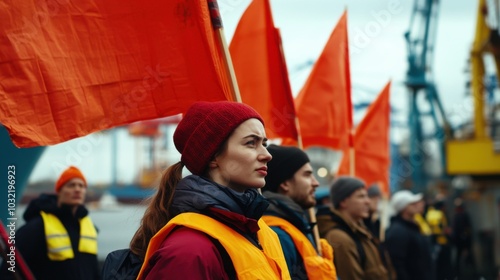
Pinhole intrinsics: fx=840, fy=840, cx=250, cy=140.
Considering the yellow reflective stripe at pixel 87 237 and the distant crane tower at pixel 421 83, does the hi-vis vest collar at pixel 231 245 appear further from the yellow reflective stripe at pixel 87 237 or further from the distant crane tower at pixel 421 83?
the distant crane tower at pixel 421 83

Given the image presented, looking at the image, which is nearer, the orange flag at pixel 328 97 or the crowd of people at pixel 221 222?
the crowd of people at pixel 221 222

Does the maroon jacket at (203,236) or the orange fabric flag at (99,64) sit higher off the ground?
the orange fabric flag at (99,64)

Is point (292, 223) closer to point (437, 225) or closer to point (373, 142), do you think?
point (373, 142)

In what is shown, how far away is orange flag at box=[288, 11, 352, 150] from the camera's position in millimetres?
7031

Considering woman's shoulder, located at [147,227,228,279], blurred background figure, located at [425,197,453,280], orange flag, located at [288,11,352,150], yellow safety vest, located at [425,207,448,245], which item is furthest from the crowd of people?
yellow safety vest, located at [425,207,448,245]

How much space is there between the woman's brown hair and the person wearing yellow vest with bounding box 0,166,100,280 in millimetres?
2534

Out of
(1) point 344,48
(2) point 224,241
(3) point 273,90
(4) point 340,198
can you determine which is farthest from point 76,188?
(2) point 224,241

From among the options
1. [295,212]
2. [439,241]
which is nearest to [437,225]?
[439,241]

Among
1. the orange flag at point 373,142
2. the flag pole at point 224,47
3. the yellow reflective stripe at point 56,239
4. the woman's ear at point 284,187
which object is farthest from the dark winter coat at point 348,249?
the orange flag at point 373,142

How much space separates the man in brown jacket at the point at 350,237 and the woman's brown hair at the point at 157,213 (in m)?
2.47

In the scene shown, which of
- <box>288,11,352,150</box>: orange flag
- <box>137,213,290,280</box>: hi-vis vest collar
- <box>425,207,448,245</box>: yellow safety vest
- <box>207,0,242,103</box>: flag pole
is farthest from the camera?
<box>425,207,448,245</box>: yellow safety vest

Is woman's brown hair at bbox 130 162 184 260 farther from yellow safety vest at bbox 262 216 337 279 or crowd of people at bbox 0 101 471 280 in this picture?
yellow safety vest at bbox 262 216 337 279

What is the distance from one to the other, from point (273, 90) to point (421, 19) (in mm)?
30919

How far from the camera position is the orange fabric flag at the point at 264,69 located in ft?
17.2
